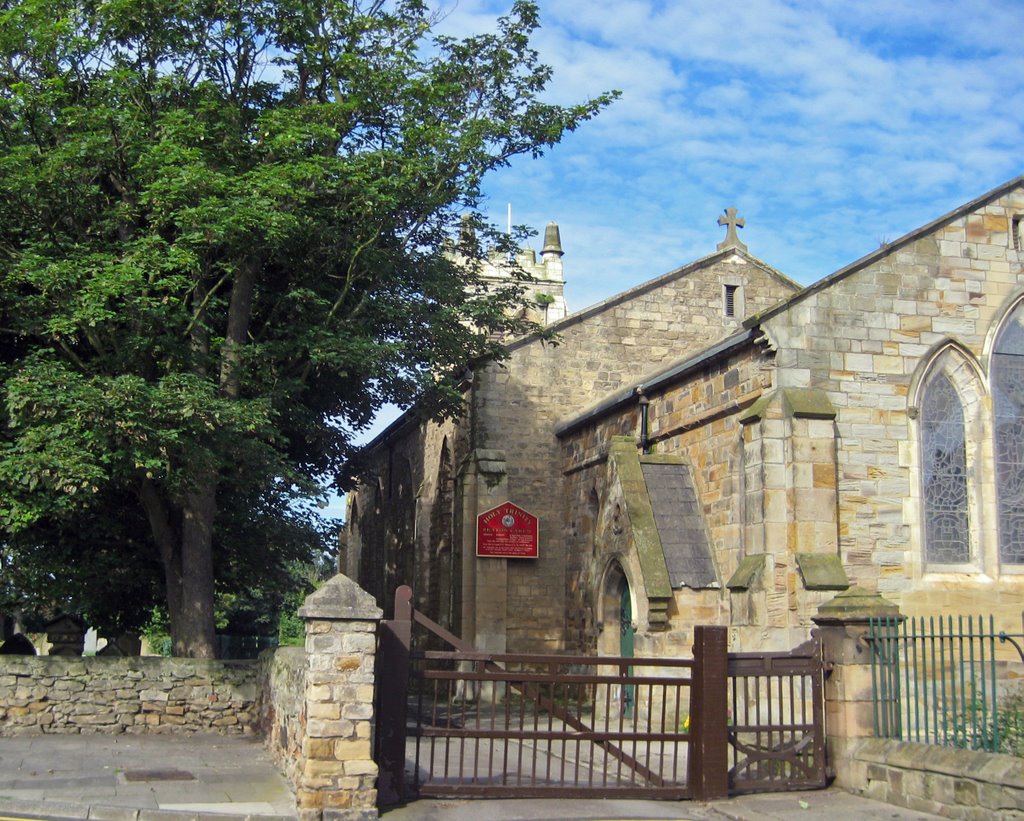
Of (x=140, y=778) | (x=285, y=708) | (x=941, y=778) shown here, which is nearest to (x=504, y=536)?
(x=285, y=708)

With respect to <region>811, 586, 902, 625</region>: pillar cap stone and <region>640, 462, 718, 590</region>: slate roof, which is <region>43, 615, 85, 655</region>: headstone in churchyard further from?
<region>811, 586, 902, 625</region>: pillar cap stone

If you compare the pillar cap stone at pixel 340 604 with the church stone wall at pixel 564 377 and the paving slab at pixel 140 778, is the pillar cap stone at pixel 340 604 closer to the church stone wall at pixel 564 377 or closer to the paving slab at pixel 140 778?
the paving slab at pixel 140 778

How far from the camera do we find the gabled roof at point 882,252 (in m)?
14.9

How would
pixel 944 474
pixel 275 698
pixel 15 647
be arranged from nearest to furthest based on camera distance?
pixel 275 698 < pixel 944 474 < pixel 15 647

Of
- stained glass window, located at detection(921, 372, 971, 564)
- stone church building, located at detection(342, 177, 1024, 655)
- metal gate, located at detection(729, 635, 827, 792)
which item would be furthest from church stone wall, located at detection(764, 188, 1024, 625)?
metal gate, located at detection(729, 635, 827, 792)

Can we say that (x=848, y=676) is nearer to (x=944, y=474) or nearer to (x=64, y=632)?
(x=944, y=474)

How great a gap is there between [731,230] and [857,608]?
15903mm

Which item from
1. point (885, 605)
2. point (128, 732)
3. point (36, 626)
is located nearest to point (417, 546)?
point (36, 626)

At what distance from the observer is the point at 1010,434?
613 inches

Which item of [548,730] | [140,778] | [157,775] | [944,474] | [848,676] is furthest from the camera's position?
[944,474]

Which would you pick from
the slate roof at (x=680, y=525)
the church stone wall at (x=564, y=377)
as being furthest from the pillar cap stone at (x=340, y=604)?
the church stone wall at (x=564, y=377)

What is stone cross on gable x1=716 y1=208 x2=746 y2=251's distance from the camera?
25.6 meters

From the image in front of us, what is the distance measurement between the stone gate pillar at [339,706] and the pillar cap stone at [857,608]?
4793 millimetres

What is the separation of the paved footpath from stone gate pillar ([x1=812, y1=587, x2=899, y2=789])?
44 centimetres
